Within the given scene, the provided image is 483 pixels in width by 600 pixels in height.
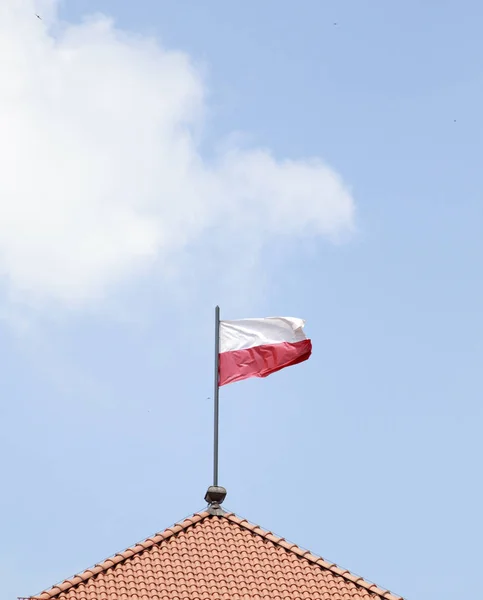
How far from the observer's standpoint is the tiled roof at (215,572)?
27.1m

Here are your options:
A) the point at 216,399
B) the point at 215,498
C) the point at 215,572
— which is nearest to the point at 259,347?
the point at 216,399

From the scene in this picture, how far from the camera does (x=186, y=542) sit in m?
29.0

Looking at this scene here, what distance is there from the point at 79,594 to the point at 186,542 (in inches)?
124

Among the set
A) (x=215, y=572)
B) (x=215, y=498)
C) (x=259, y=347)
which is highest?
(x=259, y=347)

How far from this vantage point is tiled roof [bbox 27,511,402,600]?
27.1m

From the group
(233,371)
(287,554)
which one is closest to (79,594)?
(287,554)

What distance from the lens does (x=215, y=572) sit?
27859mm

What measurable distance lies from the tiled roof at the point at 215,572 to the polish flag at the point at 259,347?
13.2ft

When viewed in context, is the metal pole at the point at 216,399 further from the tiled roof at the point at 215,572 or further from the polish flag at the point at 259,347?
the tiled roof at the point at 215,572

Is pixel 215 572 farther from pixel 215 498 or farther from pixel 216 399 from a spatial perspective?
pixel 216 399

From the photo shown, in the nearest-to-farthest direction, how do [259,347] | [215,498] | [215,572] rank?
1. [215,572]
2. [215,498]
3. [259,347]

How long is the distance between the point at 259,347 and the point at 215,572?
658cm

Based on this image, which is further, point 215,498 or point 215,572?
point 215,498

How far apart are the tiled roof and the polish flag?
401 cm
